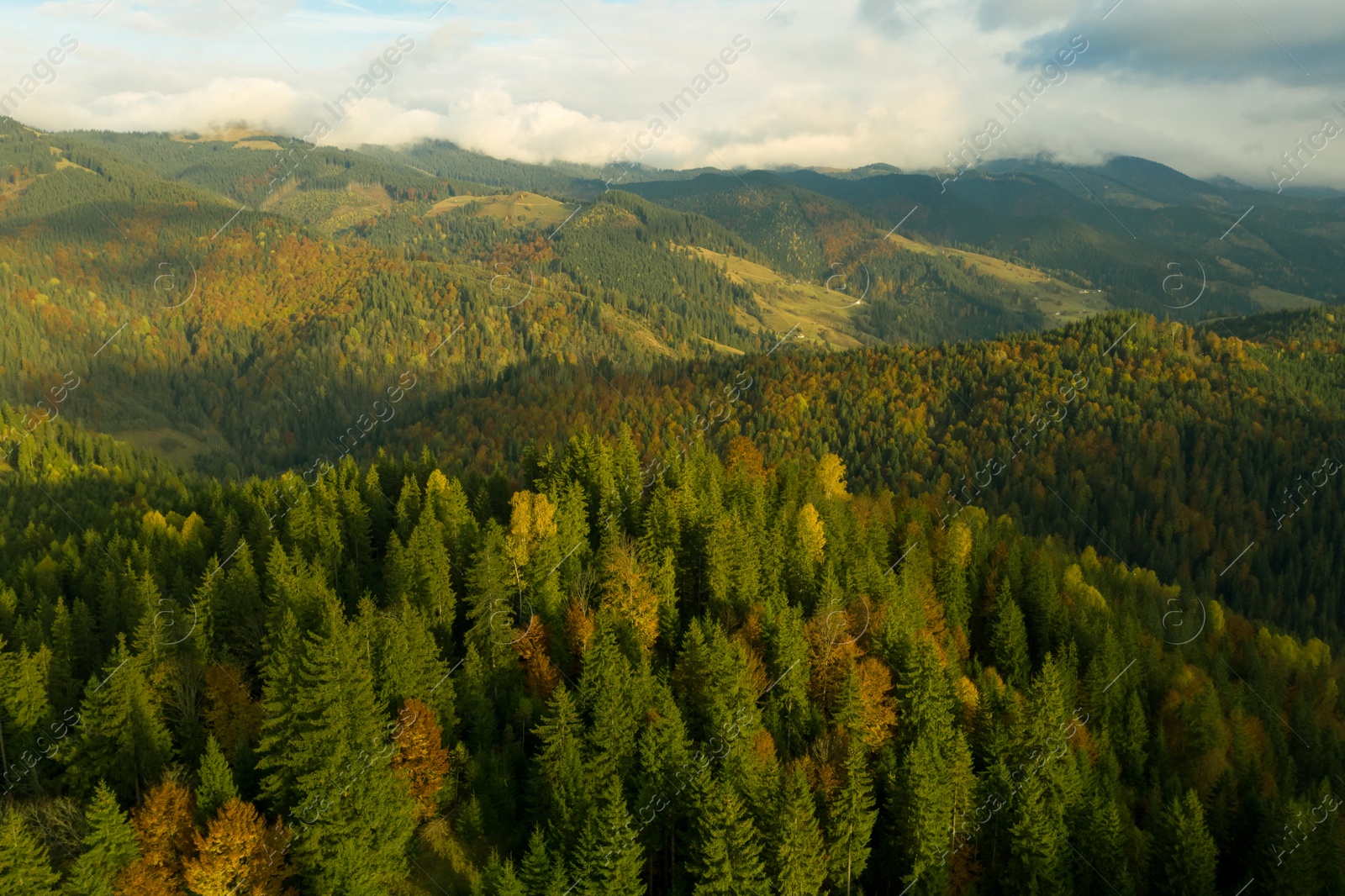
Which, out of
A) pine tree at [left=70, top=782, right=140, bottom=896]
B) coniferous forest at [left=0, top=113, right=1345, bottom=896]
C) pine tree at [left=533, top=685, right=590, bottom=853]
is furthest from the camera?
pine tree at [left=533, top=685, right=590, bottom=853]

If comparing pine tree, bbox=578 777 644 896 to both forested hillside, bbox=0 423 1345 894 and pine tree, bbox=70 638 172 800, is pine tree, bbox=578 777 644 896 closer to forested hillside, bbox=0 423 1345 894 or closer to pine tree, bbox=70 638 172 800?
forested hillside, bbox=0 423 1345 894

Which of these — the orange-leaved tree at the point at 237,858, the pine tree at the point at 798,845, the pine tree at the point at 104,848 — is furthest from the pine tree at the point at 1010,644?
the pine tree at the point at 104,848

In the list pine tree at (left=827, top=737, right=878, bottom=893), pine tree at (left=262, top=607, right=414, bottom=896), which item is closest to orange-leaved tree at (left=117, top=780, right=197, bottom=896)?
pine tree at (left=262, top=607, right=414, bottom=896)

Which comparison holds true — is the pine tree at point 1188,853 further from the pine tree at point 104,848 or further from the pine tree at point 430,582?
the pine tree at point 104,848

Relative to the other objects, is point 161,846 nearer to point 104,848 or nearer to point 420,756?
point 104,848

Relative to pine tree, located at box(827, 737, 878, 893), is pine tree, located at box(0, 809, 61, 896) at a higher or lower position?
higher

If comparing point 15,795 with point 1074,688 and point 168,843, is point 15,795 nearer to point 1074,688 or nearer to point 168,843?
point 168,843

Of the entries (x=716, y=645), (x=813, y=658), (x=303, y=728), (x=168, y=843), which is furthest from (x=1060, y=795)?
(x=168, y=843)
